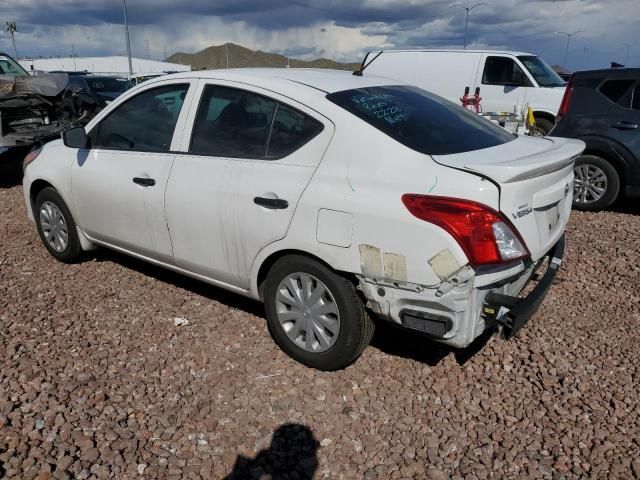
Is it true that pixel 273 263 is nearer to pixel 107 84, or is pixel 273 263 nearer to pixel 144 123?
pixel 144 123

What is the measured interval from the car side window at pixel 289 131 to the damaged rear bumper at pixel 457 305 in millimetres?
911

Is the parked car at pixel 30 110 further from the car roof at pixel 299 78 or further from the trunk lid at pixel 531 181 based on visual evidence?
the trunk lid at pixel 531 181

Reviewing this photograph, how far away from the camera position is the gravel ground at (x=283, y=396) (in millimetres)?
2729

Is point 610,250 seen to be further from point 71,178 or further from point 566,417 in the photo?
point 71,178

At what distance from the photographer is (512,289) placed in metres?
3.03

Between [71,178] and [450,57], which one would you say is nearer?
[71,178]

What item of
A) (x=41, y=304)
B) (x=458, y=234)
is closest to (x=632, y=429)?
(x=458, y=234)

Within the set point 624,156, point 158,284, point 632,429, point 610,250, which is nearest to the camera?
point 632,429

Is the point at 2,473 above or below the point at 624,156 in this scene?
below

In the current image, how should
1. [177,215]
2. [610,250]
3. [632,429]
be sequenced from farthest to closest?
[610,250] → [177,215] → [632,429]

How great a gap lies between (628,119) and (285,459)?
6.20 meters

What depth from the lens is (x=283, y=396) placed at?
3.23m

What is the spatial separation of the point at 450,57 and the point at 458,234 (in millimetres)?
11235

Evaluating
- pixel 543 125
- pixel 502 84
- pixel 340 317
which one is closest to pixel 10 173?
pixel 340 317
